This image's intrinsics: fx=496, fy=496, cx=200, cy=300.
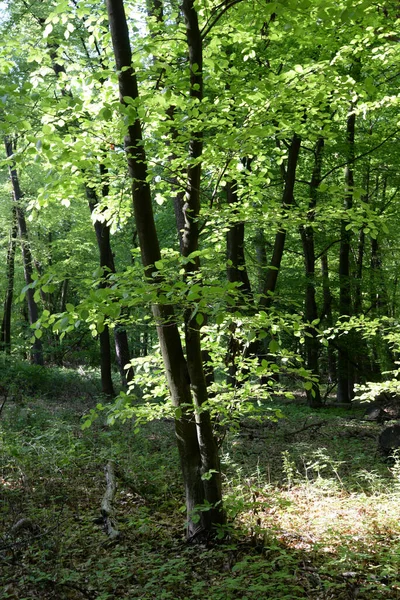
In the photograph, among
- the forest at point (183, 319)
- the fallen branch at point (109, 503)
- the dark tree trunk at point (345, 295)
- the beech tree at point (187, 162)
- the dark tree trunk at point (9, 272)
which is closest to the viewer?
the beech tree at point (187, 162)

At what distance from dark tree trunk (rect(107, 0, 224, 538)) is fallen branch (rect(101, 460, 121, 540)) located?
85 centimetres

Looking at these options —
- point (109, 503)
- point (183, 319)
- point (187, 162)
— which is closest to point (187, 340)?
point (183, 319)

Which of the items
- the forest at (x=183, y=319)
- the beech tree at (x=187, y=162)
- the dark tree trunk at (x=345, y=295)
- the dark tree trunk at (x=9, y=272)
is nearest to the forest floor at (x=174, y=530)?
the forest at (x=183, y=319)

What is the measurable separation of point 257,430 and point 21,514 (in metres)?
6.53

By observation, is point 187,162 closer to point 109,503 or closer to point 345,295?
point 109,503

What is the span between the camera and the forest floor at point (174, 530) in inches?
160

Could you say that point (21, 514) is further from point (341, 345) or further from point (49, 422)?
point (341, 345)

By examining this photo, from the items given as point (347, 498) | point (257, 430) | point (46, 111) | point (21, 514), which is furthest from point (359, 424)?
point (46, 111)

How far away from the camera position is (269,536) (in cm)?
500

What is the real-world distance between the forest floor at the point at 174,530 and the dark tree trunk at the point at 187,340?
13.9 inches

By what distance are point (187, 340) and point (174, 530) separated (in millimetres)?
2356

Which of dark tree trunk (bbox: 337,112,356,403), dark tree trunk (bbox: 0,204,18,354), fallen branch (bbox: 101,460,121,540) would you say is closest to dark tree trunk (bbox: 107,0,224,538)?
fallen branch (bbox: 101,460,121,540)

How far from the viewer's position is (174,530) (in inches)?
221

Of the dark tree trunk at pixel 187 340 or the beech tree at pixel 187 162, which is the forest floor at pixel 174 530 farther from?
the beech tree at pixel 187 162
